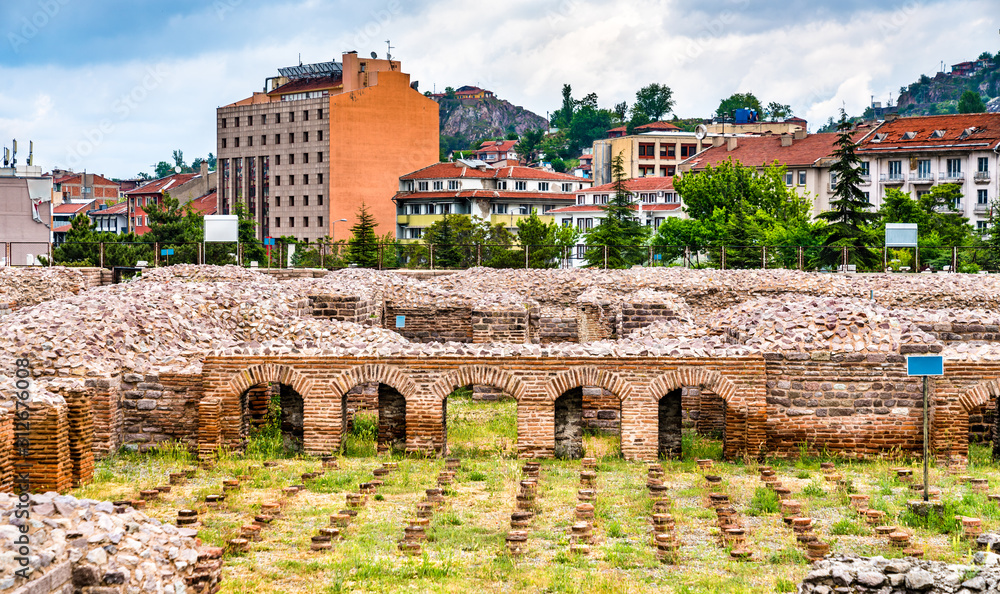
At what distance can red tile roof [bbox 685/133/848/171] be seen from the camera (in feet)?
236

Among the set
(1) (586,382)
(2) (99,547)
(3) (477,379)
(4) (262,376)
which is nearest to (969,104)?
(1) (586,382)

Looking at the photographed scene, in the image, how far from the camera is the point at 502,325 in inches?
928

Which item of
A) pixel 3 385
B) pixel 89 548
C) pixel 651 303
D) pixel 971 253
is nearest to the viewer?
pixel 89 548

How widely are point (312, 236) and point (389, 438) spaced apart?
6503 centimetres

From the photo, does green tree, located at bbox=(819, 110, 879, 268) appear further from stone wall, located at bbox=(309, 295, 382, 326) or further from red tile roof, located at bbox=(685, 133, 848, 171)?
stone wall, located at bbox=(309, 295, 382, 326)

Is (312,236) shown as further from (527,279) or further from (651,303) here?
(651,303)

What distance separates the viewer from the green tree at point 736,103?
127m

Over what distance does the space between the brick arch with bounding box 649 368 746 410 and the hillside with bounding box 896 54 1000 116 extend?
18229cm

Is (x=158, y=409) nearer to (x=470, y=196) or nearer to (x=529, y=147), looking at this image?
(x=470, y=196)

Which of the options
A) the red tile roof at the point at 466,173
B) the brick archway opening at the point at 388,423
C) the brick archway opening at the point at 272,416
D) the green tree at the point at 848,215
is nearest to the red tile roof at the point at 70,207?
the red tile roof at the point at 466,173

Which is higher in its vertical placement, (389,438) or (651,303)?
(651,303)

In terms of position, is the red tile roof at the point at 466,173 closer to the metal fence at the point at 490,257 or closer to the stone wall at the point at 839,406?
the metal fence at the point at 490,257

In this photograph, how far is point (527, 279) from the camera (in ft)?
105

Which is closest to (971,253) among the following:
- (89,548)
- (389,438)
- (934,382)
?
(934,382)
